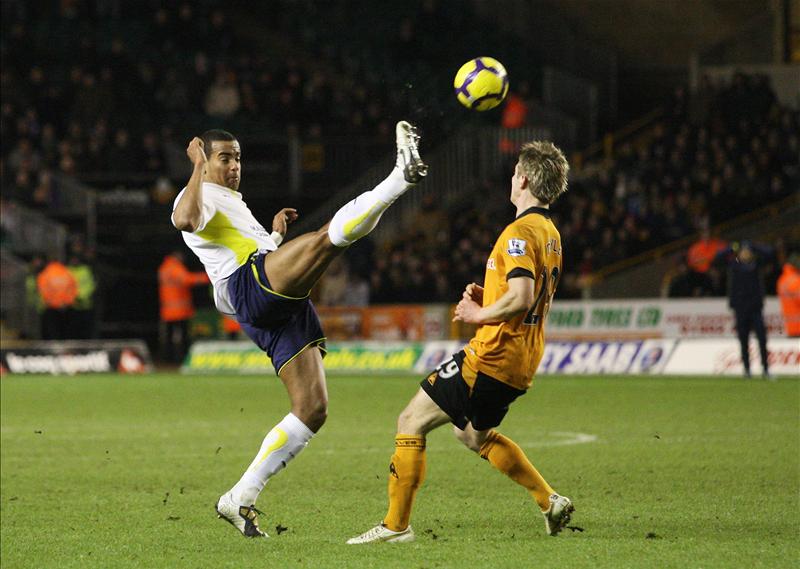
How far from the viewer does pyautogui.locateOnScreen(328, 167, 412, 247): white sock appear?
7.21 metres

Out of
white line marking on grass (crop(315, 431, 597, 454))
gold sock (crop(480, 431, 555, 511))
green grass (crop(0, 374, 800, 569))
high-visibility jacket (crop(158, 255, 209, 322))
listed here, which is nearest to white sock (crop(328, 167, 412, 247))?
gold sock (crop(480, 431, 555, 511))

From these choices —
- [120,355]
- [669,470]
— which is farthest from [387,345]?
[669,470]

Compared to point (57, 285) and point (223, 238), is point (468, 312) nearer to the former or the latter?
point (223, 238)

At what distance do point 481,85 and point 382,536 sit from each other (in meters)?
2.72

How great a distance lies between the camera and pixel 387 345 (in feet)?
77.7

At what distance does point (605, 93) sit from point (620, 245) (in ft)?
34.0

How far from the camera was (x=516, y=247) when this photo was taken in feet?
23.2

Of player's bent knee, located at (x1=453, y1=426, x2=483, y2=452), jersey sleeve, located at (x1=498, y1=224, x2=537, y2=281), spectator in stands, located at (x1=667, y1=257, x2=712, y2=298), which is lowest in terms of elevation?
player's bent knee, located at (x1=453, y1=426, x2=483, y2=452)

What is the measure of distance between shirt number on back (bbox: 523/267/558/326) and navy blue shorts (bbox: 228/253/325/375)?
1.36 metres

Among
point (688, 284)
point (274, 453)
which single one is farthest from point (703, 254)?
point (274, 453)

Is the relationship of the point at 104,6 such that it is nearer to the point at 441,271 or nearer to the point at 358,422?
the point at 441,271

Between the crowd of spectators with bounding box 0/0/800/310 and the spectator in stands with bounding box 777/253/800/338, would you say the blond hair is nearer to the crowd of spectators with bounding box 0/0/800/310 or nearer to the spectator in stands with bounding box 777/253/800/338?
the spectator in stands with bounding box 777/253/800/338

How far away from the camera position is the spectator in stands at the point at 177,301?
2436 cm

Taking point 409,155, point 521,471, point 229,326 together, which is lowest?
point 229,326
